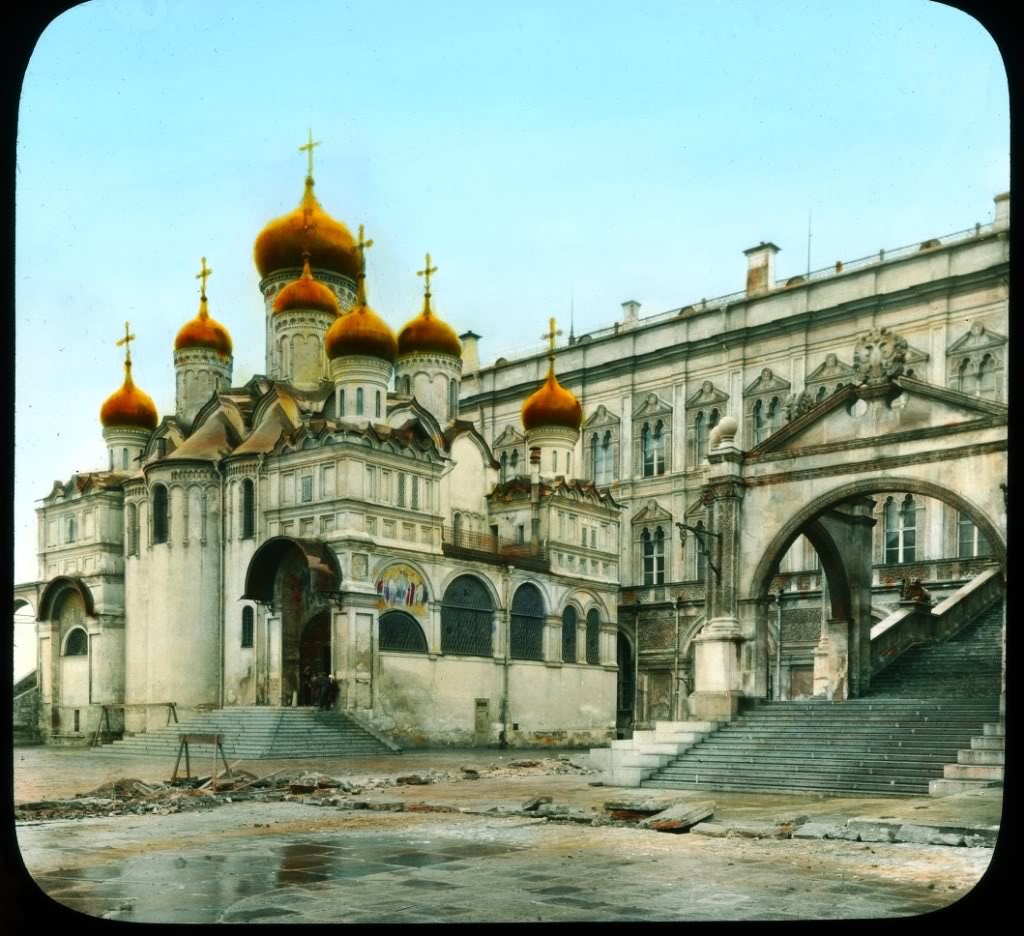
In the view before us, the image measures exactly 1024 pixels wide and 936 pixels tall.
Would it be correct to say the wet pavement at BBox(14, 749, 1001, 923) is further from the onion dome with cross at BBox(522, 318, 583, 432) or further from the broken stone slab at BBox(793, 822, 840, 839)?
the onion dome with cross at BBox(522, 318, 583, 432)

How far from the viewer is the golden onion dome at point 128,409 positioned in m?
37.9

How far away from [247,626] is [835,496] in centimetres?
1726

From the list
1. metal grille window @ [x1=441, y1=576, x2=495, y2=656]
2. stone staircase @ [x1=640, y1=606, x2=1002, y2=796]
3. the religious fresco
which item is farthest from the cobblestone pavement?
metal grille window @ [x1=441, y1=576, x2=495, y2=656]

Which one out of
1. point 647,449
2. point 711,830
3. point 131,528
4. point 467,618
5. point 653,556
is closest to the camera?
point 711,830

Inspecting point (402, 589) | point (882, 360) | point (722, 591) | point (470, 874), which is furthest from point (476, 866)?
point (402, 589)

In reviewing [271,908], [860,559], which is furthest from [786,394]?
[271,908]

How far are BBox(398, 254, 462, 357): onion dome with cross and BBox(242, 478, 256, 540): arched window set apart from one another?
7.31 m

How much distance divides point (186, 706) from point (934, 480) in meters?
20.7

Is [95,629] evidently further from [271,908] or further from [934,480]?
[271,908]

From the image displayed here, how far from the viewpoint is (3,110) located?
20.7ft

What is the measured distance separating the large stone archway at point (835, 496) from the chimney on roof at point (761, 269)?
17275mm

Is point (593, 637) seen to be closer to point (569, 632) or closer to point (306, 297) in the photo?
point (569, 632)

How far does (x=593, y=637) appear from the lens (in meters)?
36.5

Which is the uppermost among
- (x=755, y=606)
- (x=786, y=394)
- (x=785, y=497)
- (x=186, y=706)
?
(x=786, y=394)
